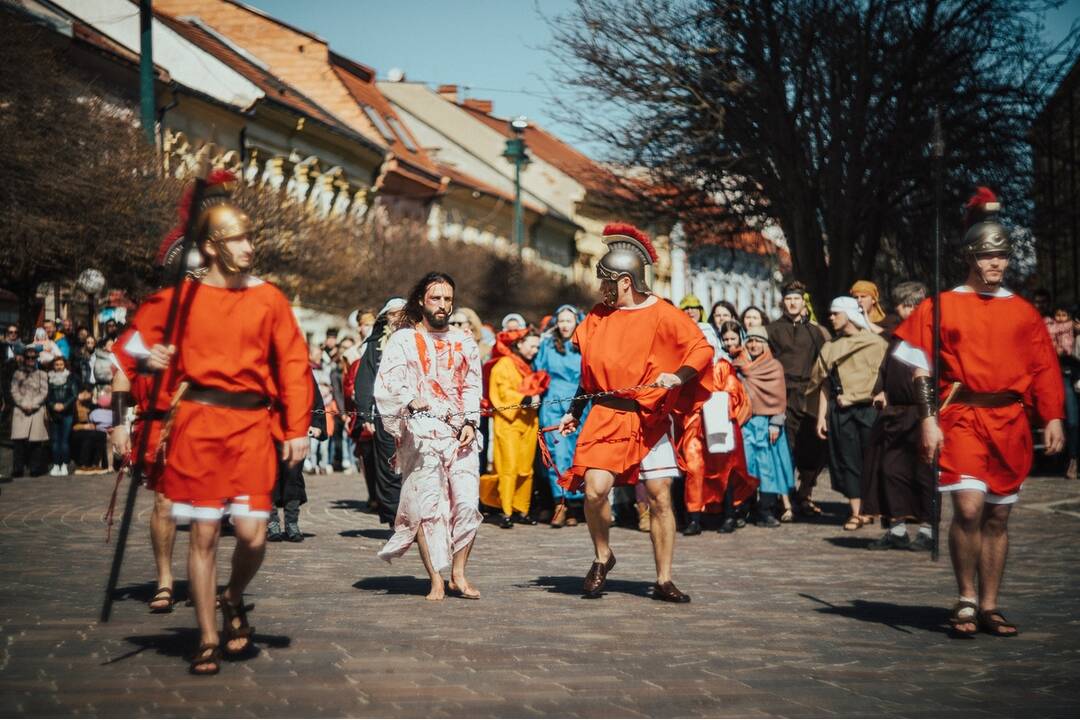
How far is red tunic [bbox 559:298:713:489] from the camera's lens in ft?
30.2

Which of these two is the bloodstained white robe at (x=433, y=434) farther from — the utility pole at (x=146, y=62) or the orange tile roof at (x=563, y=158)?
the orange tile roof at (x=563, y=158)

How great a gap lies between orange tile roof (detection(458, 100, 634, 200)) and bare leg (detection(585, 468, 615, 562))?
20.5 metres

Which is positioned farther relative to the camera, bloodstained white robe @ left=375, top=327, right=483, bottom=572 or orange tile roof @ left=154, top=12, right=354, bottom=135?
orange tile roof @ left=154, top=12, right=354, bottom=135

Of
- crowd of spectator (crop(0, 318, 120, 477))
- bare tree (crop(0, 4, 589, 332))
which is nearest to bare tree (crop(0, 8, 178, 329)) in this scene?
bare tree (crop(0, 4, 589, 332))

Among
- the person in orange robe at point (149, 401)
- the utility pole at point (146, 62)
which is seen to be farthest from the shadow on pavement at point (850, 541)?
the utility pole at point (146, 62)

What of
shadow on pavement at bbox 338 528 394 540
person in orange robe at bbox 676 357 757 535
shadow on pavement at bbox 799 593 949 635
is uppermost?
person in orange robe at bbox 676 357 757 535

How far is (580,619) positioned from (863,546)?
5149mm

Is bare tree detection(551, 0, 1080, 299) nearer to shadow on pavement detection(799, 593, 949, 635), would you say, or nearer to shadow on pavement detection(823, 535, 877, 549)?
shadow on pavement detection(823, 535, 877, 549)

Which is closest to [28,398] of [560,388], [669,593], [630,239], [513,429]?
[513,429]

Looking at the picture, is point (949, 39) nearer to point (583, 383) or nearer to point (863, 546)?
point (863, 546)

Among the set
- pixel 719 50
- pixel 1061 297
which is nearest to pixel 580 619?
pixel 719 50

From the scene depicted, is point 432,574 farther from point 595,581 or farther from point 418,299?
point 418,299

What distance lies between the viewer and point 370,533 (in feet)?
45.9

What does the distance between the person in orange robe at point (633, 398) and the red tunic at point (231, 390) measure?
2.68m
